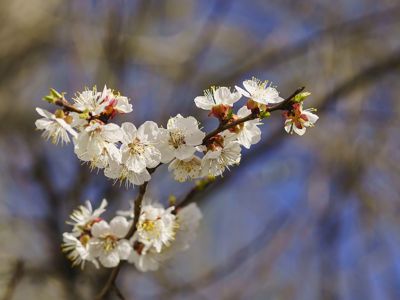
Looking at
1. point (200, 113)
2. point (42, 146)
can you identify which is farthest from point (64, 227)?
point (200, 113)

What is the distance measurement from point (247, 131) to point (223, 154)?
3.2 inches

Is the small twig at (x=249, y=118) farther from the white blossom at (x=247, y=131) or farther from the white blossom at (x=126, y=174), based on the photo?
the white blossom at (x=126, y=174)

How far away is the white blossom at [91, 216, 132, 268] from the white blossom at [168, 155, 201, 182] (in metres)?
0.26

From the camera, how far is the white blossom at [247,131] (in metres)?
1.18

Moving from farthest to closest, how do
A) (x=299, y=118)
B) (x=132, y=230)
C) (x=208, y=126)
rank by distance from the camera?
(x=208, y=126) → (x=132, y=230) → (x=299, y=118)

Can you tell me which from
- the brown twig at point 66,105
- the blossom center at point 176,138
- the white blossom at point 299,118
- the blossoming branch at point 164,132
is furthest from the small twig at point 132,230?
the white blossom at point 299,118

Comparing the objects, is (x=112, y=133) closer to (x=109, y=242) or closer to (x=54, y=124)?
(x=54, y=124)

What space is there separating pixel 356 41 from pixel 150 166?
296 centimetres

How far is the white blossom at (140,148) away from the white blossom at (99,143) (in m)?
0.03

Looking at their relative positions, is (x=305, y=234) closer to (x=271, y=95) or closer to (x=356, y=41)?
(x=356, y=41)

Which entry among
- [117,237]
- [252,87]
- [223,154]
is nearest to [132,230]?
[117,237]

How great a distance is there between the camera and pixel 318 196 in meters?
3.45

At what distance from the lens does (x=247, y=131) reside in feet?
3.94

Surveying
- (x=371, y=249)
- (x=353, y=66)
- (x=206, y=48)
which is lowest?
(x=371, y=249)
